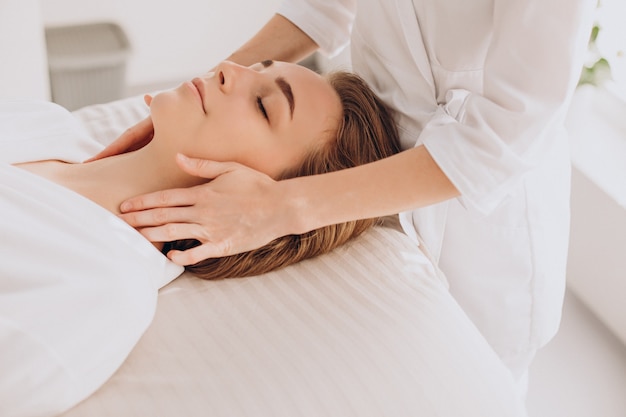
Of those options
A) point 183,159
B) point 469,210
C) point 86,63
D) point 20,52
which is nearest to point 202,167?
point 183,159

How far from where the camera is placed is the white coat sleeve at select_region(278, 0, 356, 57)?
68.4 inches

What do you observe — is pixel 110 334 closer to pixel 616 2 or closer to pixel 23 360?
pixel 23 360

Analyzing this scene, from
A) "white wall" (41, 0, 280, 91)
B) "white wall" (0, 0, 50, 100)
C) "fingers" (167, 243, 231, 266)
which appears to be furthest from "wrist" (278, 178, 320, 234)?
"white wall" (41, 0, 280, 91)

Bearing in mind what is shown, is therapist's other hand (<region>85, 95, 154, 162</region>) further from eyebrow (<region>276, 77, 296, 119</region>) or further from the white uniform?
the white uniform

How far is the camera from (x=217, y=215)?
4.28ft

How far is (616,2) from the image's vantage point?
2.30m

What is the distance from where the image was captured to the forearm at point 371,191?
4.20 feet

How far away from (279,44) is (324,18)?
4.9 inches

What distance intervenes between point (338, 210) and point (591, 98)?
5.24ft

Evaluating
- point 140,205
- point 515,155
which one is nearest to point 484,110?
point 515,155

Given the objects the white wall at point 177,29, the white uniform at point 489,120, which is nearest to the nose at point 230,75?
the white uniform at point 489,120

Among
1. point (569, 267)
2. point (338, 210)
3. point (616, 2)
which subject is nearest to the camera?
point (338, 210)

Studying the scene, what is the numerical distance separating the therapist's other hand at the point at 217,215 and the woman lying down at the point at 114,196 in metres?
0.06

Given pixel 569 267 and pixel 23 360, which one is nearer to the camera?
pixel 23 360
